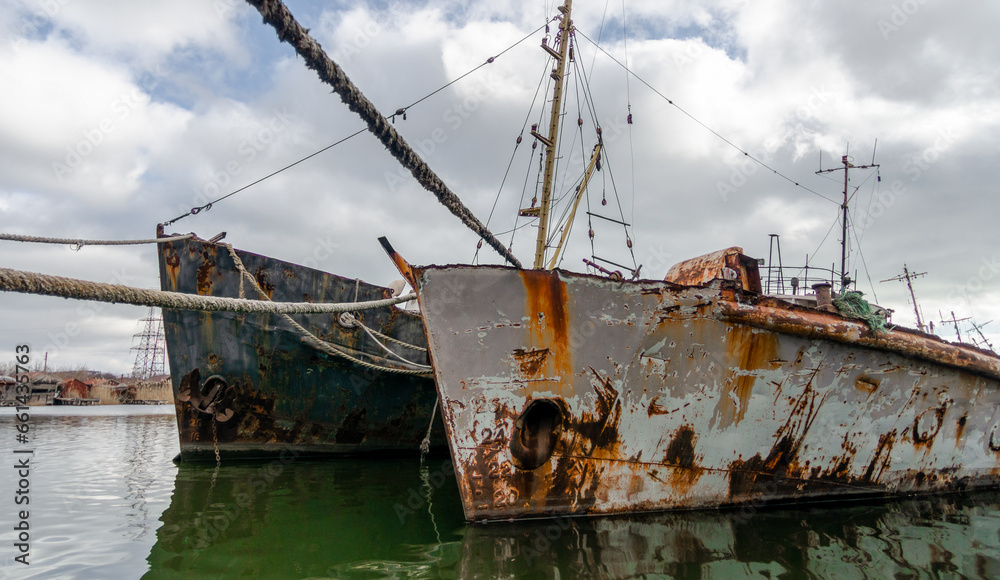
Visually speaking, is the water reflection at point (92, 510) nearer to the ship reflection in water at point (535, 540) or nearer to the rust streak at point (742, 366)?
the ship reflection in water at point (535, 540)

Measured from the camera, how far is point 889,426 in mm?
5656

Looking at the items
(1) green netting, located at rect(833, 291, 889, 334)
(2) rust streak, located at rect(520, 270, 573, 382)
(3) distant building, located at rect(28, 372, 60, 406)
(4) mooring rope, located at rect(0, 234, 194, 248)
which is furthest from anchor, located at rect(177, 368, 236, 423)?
(3) distant building, located at rect(28, 372, 60, 406)

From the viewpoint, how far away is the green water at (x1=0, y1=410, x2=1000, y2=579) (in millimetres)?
3383

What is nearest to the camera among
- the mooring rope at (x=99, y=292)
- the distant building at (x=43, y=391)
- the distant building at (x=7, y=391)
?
the mooring rope at (x=99, y=292)

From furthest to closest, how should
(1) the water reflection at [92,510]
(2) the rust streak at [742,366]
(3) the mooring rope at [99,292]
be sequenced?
(2) the rust streak at [742,366] < (1) the water reflection at [92,510] < (3) the mooring rope at [99,292]

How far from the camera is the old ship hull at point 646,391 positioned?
14.4 feet

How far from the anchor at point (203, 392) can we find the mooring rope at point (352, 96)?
394cm

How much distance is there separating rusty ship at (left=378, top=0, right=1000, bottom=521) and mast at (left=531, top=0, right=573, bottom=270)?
4.18m

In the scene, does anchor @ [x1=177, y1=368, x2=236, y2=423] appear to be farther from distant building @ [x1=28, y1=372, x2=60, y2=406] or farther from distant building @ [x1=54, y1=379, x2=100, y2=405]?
distant building @ [x1=54, y1=379, x2=100, y2=405]

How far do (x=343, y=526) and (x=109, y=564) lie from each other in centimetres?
157

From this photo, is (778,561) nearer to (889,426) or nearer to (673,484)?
(673,484)

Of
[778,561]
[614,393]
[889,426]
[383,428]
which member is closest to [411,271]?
[614,393]

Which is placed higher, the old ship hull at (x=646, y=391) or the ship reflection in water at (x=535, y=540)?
the old ship hull at (x=646, y=391)

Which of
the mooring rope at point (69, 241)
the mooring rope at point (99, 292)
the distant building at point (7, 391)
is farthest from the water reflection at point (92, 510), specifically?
the distant building at point (7, 391)
